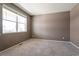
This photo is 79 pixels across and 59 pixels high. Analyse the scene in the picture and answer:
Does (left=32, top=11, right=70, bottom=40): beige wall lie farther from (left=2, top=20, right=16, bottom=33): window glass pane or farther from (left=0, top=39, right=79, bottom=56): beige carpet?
(left=2, top=20, right=16, bottom=33): window glass pane

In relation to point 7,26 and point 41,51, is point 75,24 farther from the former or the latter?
point 7,26

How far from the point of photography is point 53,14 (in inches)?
261

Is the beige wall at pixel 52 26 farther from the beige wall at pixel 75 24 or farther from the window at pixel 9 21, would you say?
the window at pixel 9 21

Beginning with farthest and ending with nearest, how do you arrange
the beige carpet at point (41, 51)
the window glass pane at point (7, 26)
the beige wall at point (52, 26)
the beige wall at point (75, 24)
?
1. the beige wall at point (52, 26)
2. the beige wall at point (75, 24)
3. the window glass pane at point (7, 26)
4. the beige carpet at point (41, 51)

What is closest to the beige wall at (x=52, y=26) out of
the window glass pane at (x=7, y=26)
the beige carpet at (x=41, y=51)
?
the beige carpet at (x=41, y=51)

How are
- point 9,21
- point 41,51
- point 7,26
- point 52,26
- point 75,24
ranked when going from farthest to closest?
point 52,26 → point 75,24 → point 9,21 → point 7,26 → point 41,51

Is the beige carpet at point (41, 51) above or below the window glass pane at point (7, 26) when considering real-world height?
below

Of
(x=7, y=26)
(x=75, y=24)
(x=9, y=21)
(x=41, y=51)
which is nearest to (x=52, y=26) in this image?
(x=75, y=24)

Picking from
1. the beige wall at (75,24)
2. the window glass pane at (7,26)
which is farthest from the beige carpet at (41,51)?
the window glass pane at (7,26)

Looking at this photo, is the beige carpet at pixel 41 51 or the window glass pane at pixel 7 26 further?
the window glass pane at pixel 7 26

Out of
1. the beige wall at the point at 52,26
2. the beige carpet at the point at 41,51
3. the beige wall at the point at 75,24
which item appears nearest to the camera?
the beige carpet at the point at 41,51

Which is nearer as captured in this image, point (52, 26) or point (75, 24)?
point (75, 24)

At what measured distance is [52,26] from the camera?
6.68 meters

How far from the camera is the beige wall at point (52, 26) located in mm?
6059
